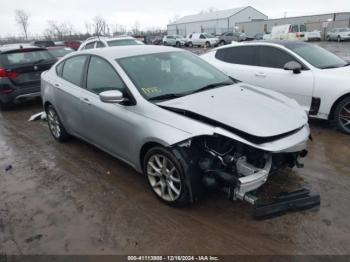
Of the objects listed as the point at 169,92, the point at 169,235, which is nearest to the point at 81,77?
the point at 169,92

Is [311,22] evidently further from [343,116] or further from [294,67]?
[343,116]

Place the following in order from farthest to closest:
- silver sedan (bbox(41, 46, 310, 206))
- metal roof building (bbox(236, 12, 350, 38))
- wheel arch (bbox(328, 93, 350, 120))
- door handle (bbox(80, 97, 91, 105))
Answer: metal roof building (bbox(236, 12, 350, 38))
wheel arch (bbox(328, 93, 350, 120))
door handle (bbox(80, 97, 91, 105))
silver sedan (bbox(41, 46, 310, 206))

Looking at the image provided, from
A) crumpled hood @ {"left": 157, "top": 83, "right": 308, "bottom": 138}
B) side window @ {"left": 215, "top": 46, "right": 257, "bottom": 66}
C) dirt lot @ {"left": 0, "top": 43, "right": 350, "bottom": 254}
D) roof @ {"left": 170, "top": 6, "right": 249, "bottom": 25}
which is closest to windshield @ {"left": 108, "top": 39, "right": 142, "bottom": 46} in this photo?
side window @ {"left": 215, "top": 46, "right": 257, "bottom": 66}

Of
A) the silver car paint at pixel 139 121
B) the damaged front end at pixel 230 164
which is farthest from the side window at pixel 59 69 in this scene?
the damaged front end at pixel 230 164

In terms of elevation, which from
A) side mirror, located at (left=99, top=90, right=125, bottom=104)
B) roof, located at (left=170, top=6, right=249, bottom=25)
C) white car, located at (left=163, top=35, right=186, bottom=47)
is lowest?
white car, located at (left=163, top=35, right=186, bottom=47)

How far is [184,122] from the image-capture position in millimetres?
3260

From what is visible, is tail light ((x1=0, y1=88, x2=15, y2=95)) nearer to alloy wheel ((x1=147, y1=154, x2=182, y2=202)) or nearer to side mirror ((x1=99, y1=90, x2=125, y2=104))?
side mirror ((x1=99, y1=90, x2=125, y2=104))

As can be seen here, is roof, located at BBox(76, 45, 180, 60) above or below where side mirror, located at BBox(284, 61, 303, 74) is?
above

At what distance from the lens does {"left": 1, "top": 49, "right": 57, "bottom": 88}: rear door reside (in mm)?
8141

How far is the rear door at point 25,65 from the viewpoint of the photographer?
814cm

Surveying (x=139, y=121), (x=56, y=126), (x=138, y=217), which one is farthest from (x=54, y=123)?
(x=138, y=217)

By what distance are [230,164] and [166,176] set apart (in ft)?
2.45

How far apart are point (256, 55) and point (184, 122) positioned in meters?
4.04

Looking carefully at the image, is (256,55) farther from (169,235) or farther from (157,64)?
(169,235)
